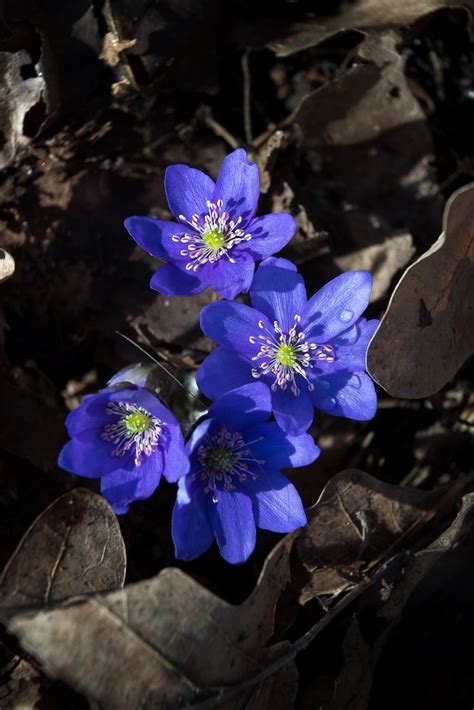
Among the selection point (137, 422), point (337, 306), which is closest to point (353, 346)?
point (337, 306)

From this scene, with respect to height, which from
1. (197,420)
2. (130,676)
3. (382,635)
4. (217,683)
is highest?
(197,420)

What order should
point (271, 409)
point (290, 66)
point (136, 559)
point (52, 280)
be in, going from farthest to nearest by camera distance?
point (290, 66) < point (52, 280) < point (136, 559) < point (271, 409)

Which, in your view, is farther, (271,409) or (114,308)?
(114,308)

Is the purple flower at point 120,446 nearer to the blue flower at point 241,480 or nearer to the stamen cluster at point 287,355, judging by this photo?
the blue flower at point 241,480

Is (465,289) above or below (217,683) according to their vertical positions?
above

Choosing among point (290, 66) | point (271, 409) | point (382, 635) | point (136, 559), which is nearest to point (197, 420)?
point (271, 409)

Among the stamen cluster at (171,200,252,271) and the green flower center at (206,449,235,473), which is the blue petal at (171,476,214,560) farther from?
the stamen cluster at (171,200,252,271)

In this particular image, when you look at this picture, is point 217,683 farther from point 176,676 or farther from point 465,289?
point 465,289

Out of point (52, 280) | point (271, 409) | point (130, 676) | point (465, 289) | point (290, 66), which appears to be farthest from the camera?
point (290, 66)
